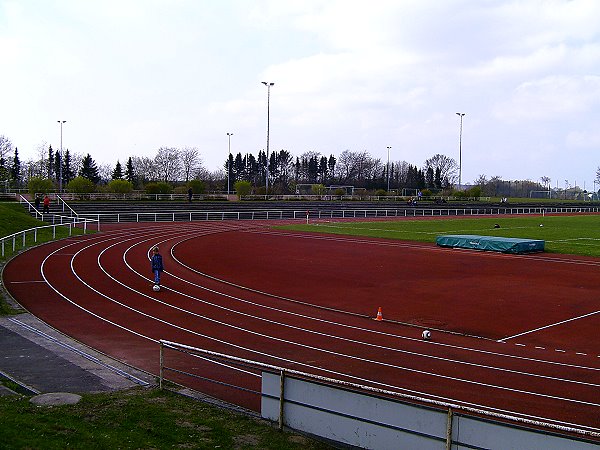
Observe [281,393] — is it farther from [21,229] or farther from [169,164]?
[169,164]

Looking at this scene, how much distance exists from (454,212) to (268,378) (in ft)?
244

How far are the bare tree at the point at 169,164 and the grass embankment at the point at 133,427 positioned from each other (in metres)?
129

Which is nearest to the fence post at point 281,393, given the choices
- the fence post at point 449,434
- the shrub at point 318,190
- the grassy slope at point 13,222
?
the fence post at point 449,434

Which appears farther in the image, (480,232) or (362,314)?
(480,232)

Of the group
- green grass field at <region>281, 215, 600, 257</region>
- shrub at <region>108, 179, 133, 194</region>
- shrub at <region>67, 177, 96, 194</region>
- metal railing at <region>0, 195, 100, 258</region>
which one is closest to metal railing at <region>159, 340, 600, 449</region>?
metal railing at <region>0, 195, 100, 258</region>

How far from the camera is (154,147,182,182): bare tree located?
137m

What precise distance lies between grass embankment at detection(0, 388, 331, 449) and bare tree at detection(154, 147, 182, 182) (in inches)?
5072

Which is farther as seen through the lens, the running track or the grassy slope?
the grassy slope

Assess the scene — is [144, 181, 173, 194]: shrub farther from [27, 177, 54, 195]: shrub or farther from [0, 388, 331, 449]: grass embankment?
[0, 388, 331, 449]: grass embankment

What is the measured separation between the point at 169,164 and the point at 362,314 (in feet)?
408

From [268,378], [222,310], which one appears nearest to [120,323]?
[222,310]

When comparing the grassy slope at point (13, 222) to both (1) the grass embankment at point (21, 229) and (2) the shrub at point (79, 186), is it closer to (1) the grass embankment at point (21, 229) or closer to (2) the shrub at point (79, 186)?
(1) the grass embankment at point (21, 229)

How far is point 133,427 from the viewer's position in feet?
27.4

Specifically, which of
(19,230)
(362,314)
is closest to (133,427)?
(362,314)
